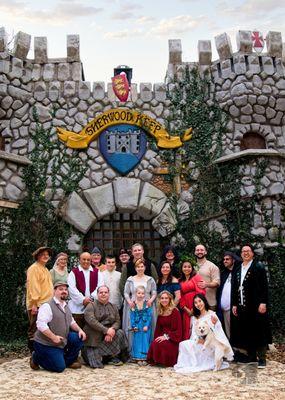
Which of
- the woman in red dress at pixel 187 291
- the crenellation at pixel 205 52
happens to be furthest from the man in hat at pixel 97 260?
the crenellation at pixel 205 52

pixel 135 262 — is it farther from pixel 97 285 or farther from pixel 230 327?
pixel 230 327

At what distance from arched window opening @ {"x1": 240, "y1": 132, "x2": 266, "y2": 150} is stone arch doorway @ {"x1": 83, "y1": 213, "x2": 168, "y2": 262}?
2308 millimetres

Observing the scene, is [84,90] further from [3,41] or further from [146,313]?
[146,313]

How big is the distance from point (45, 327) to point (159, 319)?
1.47 m

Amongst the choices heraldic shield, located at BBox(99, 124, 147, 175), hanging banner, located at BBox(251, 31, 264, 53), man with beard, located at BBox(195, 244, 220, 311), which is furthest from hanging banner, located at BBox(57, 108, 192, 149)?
man with beard, located at BBox(195, 244, 220, 311)

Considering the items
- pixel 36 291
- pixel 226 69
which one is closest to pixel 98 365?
pixel 36 291

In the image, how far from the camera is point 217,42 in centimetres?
1034

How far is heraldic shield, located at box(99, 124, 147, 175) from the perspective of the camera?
9.74m

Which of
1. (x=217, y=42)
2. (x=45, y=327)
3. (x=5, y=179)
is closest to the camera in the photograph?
(x=45, y=327)

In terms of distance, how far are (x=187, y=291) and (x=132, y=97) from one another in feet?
14.5

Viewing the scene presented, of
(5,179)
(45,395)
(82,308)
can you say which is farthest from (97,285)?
(5,179)

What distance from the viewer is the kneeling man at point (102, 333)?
6.43 metres

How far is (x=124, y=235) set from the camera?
9953 millimetres

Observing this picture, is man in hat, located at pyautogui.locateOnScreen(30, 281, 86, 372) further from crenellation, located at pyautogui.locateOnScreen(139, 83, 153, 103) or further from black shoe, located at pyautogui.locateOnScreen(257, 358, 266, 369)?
crenellation, located at pyautogui.locateOnScreen(139, 83, 153, 103)
